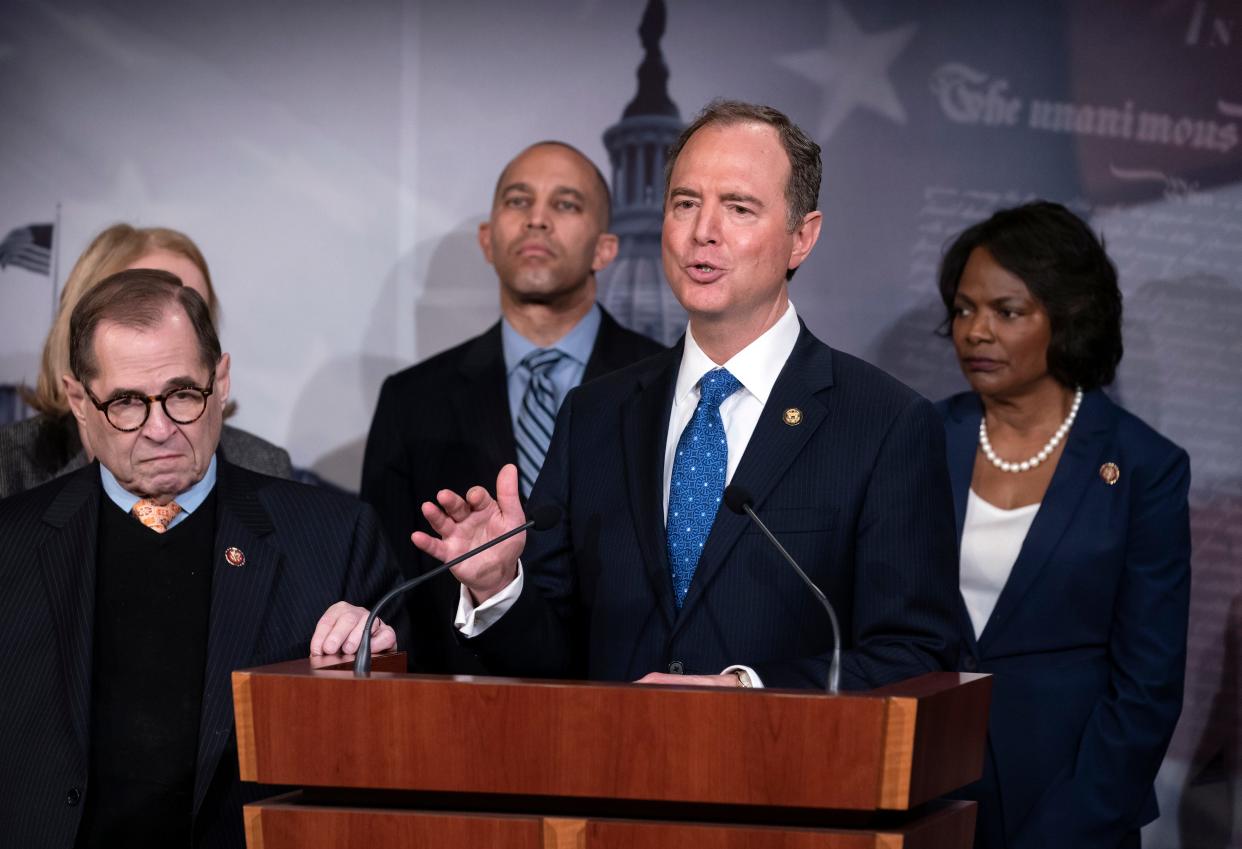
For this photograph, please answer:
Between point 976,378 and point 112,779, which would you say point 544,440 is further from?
point 112,779

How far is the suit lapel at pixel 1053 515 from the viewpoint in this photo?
3.50 metres

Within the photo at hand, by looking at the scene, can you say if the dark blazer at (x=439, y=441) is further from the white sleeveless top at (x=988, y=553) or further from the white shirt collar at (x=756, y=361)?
the white shirt collar at (x=756, y=361)

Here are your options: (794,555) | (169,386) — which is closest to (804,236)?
(794,555)

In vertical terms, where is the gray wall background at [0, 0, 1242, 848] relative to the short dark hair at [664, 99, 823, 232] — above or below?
above

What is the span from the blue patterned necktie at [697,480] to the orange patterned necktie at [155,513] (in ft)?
2.74

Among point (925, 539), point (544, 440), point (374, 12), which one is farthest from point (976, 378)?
point (374, 12)

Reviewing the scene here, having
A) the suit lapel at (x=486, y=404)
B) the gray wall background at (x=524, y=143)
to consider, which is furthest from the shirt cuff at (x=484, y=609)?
the gray wall background at (x=524, y=143)

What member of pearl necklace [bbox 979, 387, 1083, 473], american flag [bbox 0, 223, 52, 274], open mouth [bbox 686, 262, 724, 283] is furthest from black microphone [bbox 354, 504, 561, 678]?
american flag [bbox 0, 223, 52, 274]

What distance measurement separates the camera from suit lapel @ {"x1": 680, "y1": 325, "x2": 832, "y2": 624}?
2428mm

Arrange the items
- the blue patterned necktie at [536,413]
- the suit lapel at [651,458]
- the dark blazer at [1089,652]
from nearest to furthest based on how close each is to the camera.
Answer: the suit lapel at [651,458]
the dark blazer at [1089,652]
the blue patterned necktie at [536,413]

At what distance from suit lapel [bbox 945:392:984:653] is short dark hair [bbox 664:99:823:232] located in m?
1.13

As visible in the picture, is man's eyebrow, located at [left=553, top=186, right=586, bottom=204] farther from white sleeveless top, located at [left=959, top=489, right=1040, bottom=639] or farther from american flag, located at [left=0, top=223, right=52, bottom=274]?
american flag, located at [left=0, top=223, right=52, bottom=274]

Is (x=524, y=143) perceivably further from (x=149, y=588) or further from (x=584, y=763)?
(x=584, y=763)

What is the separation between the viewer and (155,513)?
104 inches
